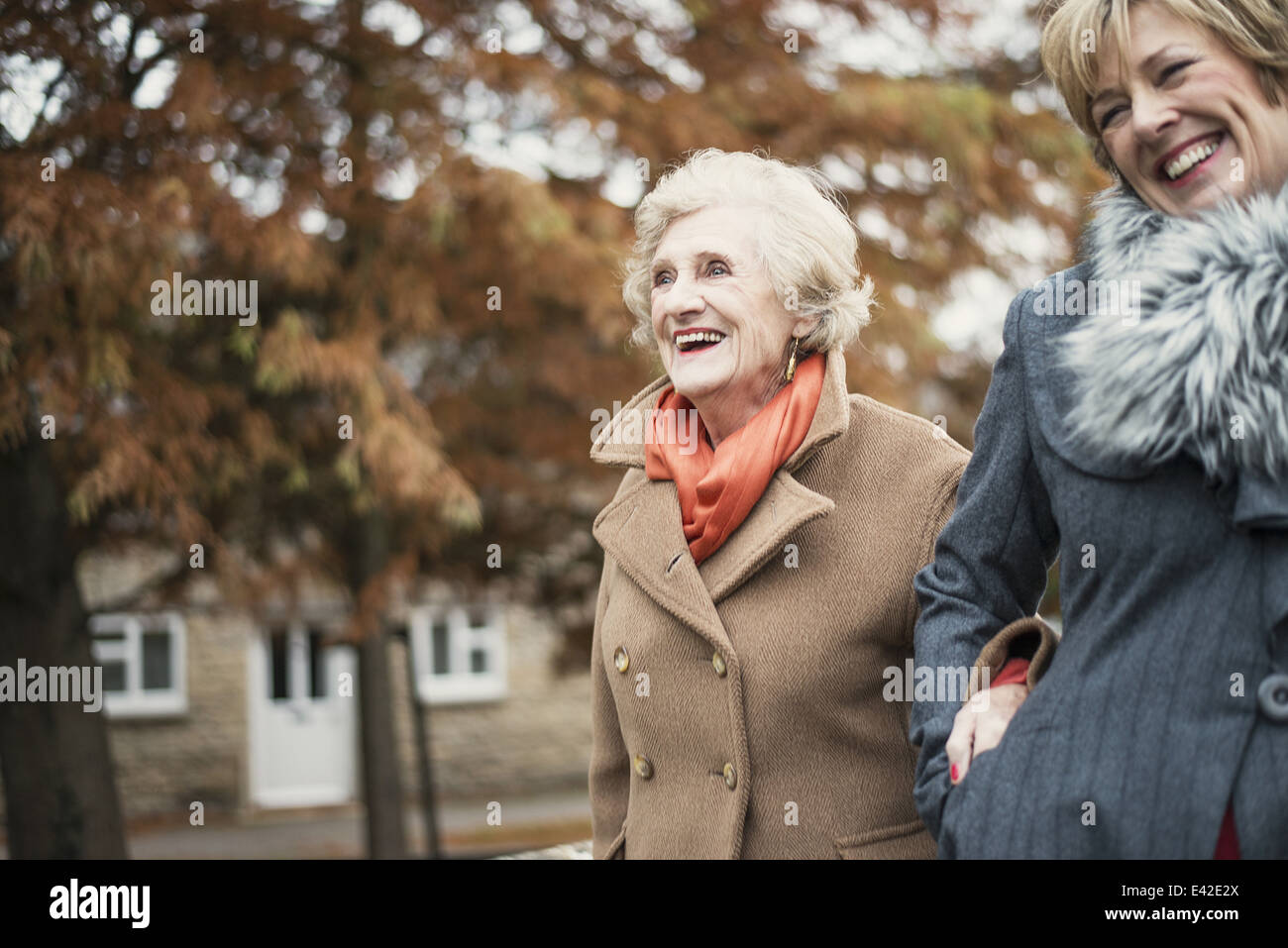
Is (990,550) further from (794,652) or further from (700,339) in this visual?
(700,339)

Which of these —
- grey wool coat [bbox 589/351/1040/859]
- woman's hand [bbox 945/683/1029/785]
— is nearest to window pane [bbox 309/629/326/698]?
grey wool coat [bbox 589/351/1040/859]

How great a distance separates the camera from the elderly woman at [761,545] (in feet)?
7.84

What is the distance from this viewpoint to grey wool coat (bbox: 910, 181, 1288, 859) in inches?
58.6

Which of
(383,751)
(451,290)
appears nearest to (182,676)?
(383,751)

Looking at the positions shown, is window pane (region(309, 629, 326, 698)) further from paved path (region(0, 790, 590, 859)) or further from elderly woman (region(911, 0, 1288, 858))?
elderly woman (region(911, 0, 1288, 858))

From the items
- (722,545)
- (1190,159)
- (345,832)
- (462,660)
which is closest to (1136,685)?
(1190,159)

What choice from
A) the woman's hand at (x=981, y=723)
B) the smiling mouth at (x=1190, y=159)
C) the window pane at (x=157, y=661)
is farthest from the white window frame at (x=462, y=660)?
the smiling mouth at (x=1190, y=159)

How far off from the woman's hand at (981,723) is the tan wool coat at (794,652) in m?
0.62

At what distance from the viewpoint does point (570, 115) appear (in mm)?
5543

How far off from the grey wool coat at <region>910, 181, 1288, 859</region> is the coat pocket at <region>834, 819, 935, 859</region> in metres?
0.60

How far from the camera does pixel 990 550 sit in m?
1.87
